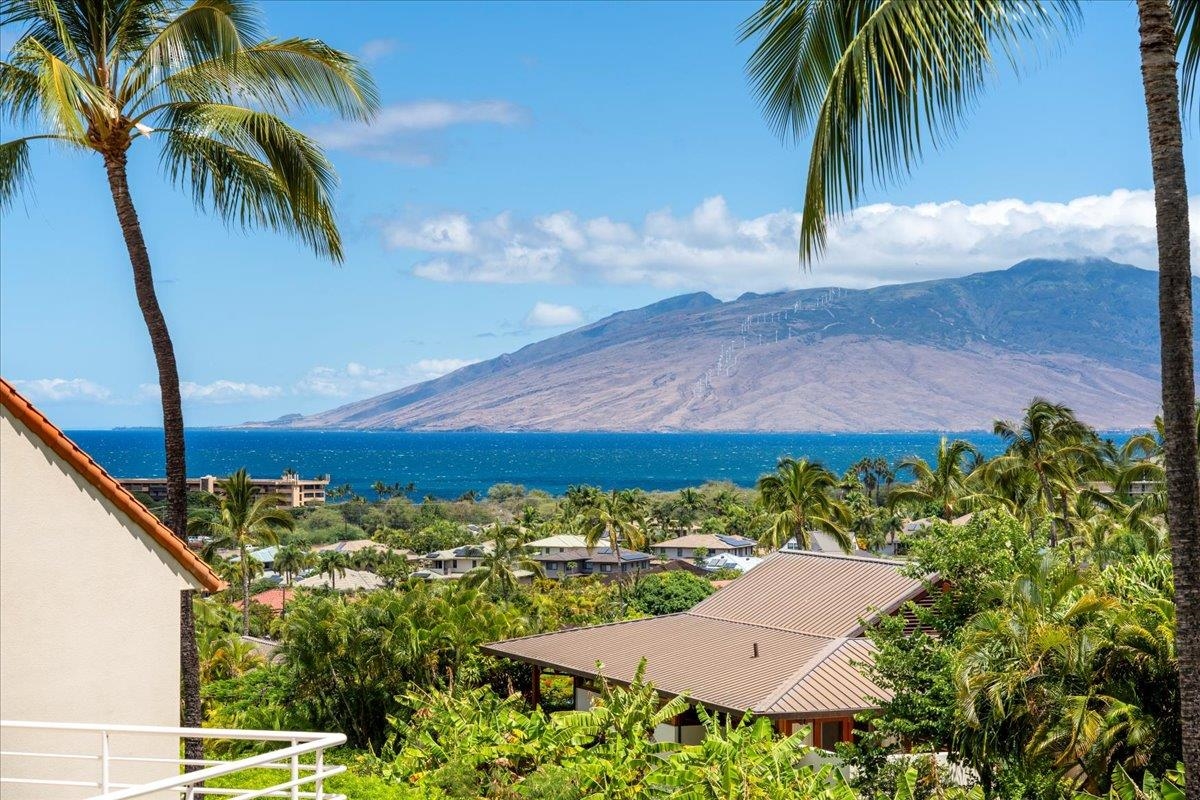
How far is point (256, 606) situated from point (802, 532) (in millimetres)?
36499

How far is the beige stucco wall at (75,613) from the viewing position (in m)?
8.46

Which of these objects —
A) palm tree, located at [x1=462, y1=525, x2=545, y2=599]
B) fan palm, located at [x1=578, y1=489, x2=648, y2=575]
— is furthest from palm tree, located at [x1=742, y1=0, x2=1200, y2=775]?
fan palm, located at [x1=578, y1=489, x2=648, y2=575]

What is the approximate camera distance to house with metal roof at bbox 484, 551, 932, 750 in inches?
833

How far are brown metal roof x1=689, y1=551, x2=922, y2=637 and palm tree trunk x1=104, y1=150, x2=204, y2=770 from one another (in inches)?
586

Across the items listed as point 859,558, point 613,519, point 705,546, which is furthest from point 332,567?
point 859,558

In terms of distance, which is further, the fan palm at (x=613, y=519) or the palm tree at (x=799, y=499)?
the fan palm at (x=613, y=519)

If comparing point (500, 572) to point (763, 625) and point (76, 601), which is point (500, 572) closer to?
point (763, 625)

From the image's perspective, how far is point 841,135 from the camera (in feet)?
19.9

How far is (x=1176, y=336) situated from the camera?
764 cm

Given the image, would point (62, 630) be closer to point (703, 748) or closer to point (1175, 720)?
point (703, 748)

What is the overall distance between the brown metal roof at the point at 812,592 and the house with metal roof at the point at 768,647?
0.04 meters

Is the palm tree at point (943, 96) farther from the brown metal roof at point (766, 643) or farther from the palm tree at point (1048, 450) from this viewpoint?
the palm tree at point (1048, 450)

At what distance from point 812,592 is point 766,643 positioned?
9.77 feet

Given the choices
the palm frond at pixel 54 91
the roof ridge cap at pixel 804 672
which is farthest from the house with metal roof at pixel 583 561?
the palm frond at pixel 54 91
